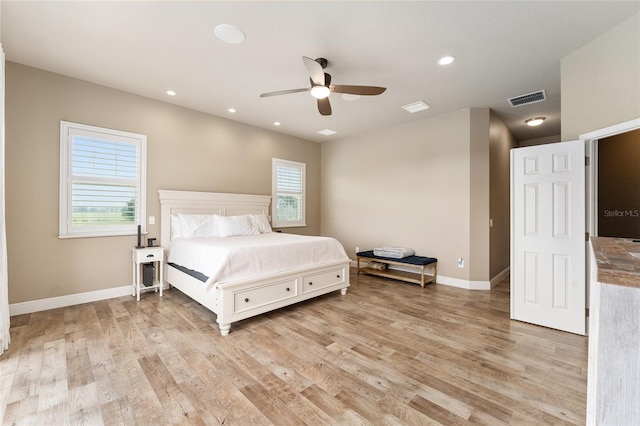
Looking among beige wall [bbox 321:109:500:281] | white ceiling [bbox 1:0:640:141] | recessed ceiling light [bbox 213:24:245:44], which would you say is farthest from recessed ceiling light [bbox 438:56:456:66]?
recessed ceiling light [bbox 213:24:245:44]

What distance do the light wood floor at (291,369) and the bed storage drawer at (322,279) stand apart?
0.32m

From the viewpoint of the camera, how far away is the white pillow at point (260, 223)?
4.77m

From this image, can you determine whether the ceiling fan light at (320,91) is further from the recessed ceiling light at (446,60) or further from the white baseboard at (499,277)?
the white baseboard at (499,277)

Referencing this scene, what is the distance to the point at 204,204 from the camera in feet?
14.8

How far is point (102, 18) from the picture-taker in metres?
2.31

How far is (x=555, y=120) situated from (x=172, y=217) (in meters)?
6.86

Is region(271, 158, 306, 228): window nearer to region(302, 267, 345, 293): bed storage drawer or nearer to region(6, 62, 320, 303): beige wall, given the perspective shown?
region(6, 62, 320, 303): beige wall

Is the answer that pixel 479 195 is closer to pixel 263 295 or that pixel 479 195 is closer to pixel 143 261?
pixel 263 295

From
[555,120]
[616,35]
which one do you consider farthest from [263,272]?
[555,120]

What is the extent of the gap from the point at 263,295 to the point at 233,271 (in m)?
0.47

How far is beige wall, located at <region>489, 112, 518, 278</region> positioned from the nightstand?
16.6 ft

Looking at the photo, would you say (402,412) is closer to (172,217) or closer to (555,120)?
(172,217)

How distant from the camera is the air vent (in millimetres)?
3720

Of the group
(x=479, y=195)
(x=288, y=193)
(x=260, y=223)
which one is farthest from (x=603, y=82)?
(x=288, y=193)
